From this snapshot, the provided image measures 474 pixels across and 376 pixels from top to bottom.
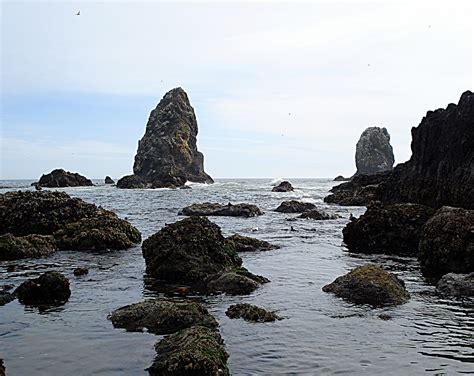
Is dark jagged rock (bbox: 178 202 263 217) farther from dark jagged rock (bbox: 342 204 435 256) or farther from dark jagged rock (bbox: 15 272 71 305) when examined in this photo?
dark jagged rock (bbox: 15 272 71 305)

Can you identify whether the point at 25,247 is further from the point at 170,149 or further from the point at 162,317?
the point at 170,149

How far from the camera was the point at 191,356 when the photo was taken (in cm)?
832

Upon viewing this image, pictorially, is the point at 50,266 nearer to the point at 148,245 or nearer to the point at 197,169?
the point at 148,245

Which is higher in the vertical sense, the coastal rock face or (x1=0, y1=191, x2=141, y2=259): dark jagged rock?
the coastal rock face

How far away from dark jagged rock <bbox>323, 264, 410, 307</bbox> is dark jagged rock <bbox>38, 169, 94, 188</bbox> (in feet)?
368

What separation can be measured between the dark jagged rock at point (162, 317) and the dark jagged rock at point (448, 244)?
9859 mm

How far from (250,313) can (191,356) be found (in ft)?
12.0

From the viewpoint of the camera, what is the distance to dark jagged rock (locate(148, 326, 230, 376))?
323 inches

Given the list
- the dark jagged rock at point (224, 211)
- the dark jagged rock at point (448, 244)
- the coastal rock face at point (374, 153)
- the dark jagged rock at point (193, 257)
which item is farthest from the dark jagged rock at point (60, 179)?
the dark jagged rock at point (448, 244)

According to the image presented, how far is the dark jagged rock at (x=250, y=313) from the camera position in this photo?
11633mm

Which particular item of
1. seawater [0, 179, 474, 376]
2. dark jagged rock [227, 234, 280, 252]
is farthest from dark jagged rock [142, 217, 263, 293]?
dark jagged rock [227, 234, 280, 252]

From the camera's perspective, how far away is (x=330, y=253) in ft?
74.9

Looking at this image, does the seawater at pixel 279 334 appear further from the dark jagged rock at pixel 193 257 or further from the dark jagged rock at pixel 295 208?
the dark jagged rock at pixel 295 208

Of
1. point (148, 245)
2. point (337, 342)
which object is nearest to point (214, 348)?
point (337, 342)
